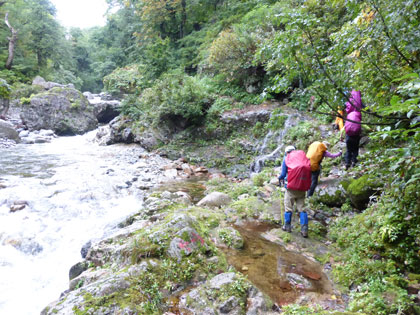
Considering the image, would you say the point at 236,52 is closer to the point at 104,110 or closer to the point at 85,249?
the point at 85,249

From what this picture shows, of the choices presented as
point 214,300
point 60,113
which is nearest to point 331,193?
point 214,300

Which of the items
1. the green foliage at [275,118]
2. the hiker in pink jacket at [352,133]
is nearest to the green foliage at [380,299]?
the green foliage at [275,118]

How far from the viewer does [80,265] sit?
4570 mm

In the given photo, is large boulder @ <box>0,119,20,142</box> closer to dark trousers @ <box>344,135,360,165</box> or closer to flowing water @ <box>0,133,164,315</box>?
flowing water @ <box>0,133,164,315</box>

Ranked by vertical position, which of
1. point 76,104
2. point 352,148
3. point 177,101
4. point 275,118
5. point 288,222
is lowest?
point 288,222

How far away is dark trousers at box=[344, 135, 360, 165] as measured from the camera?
242 inches

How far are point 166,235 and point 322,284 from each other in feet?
8.22

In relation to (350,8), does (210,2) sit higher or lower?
higher

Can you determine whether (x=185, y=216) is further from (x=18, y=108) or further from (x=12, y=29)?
(x=12, y=29)

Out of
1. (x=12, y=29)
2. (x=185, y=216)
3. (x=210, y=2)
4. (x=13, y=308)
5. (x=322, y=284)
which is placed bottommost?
(x=13, y=308)

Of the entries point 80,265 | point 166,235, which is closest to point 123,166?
point 80,265

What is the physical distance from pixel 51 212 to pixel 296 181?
6.79 m

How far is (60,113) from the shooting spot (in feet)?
73.0

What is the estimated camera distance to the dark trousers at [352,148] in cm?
614
